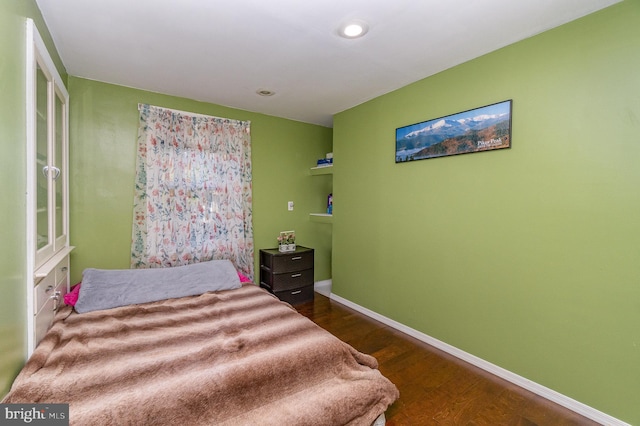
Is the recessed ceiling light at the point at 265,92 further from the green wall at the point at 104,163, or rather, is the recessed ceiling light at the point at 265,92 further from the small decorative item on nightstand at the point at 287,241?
the small decorative item on nightstand at the point at 287,241

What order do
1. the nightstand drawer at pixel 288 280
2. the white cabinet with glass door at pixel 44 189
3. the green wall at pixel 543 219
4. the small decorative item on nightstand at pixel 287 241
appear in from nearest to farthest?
the white cabinet with glass door at pixel 44 189
the green wall at pixel 543 219
the nightstand drawer at pixel 288 280
the small decorative item on nightstand at pixel 287 241

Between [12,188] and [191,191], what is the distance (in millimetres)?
1918

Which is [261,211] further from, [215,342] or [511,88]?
[511,88]

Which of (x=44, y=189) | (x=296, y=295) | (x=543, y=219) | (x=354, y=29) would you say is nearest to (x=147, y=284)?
(x=44, y=189)

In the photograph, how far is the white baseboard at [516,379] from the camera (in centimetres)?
172

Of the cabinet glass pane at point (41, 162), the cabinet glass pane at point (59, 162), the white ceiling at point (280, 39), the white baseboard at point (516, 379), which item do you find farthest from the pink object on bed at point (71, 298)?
the white baseboard at point (516, 379)

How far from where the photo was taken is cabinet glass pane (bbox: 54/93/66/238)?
2.24 m

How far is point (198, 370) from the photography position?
1458mm

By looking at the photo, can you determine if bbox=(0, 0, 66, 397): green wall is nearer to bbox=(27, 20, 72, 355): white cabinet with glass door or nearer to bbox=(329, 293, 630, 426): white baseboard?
bbox=(27, 20, 72, 355): white cabinet with glass door

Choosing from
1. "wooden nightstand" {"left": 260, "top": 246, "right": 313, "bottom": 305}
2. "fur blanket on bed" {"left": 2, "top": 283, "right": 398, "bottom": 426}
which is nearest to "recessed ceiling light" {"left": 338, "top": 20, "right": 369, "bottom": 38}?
"fur blanket on bed" {"left": 2, "top": 283, "right": 398, "bottom": 426}

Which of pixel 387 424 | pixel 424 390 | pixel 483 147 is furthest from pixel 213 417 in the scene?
pixel 483 147

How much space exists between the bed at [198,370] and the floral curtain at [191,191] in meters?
0.97

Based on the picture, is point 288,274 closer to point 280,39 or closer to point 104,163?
point 104,163

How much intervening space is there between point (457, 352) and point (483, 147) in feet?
5.75
